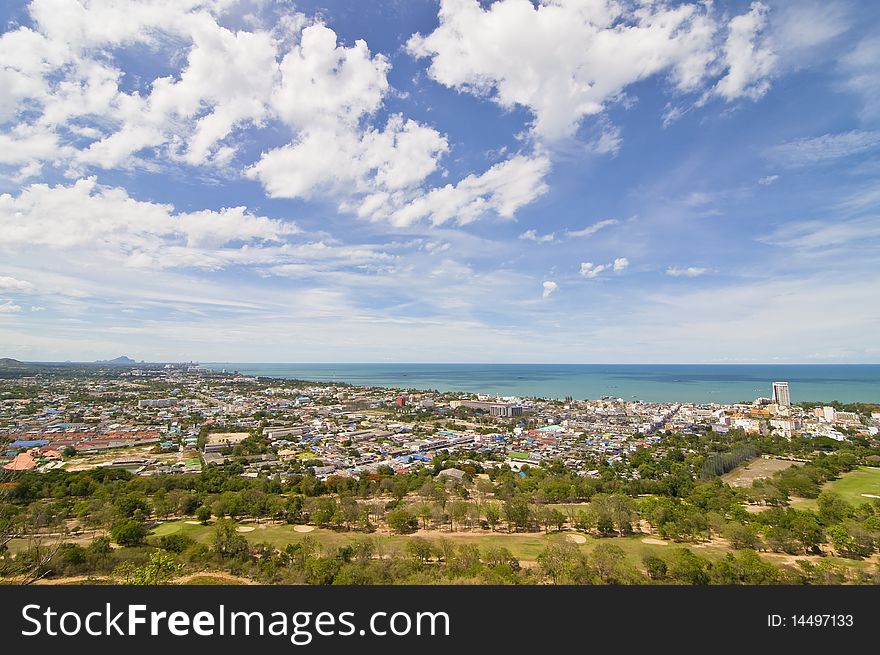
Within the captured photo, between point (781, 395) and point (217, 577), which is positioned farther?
point (781, 395)

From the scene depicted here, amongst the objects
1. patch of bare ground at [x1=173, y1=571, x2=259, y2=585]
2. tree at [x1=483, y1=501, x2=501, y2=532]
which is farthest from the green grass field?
patch of bare ground at [x1=173, y1=571, x2=259, y2=585]

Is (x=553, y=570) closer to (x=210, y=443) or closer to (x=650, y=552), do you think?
(x=650, y=552)

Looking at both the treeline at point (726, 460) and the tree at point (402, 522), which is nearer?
the tree at point (402, 522)

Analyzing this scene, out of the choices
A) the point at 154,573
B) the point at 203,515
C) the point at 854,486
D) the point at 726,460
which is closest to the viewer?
the point at 154,573

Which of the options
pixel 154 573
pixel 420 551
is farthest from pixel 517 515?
pixel 154 573

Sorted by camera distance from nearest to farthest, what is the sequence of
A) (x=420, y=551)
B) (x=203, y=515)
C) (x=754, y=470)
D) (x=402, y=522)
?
(x=420, y=551) < (x=402, y=522) < (x=203, y=515) < (x=754, y=470)

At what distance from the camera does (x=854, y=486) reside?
23609 mm

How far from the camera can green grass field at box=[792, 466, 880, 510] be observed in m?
20.9

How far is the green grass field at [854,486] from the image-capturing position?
20.9 meters

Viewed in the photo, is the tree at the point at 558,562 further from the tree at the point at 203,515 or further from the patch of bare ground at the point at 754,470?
the patch of bare ground at the point at 754,470

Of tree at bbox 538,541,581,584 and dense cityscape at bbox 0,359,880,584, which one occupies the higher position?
tree at bbox 538,541,581,584

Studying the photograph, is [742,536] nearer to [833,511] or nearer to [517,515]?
[833,511]

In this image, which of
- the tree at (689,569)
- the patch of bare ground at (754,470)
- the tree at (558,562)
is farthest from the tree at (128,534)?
the patch of bare ground at (754,470)

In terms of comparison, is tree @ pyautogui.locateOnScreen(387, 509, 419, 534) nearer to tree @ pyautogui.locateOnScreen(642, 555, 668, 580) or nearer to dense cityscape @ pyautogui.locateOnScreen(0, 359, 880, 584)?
dense cityscape @ pyautogui.locateOnScreen(0, 359, 880, 584)
